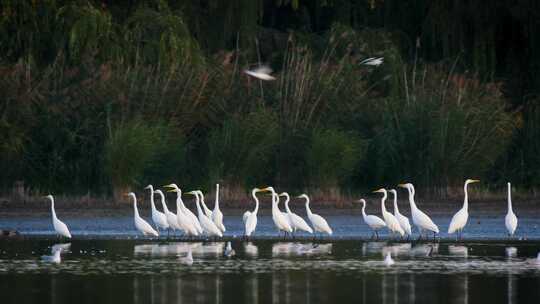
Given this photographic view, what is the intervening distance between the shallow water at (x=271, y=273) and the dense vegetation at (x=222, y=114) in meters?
6.01

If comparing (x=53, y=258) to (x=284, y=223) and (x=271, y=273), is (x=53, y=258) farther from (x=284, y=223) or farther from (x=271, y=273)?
(x=284, y=223)

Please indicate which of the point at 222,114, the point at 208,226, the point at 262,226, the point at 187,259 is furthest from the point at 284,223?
the point at 222,114

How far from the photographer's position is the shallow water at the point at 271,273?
51.1 ft

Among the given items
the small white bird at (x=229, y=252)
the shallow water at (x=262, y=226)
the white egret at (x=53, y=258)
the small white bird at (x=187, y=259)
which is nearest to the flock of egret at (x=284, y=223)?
the shallow water at (x=262, y=226)

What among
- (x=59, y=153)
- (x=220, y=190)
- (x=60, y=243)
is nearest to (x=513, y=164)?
(x=220, y=190)

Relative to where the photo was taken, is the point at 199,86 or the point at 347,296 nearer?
the point at 347,296

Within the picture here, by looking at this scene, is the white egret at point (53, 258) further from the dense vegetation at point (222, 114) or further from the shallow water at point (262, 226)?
the dense vegetation at point (222, 114)

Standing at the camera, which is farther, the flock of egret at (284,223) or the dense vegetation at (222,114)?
the dense vegetation at (222,114)

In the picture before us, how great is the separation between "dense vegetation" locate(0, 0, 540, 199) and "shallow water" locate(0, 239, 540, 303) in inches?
237

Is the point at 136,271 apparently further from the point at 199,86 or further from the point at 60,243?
the point at 199,86

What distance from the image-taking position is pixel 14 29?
31.6 m

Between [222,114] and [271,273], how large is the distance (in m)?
12.3

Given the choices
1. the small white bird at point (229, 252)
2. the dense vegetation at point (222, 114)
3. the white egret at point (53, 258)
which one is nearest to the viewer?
the white egret at point (53, 258)

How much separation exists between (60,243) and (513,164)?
12.8m
